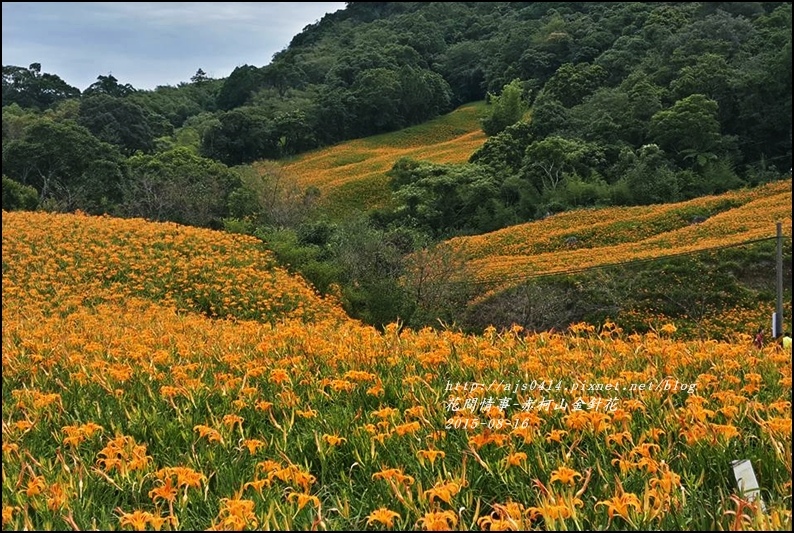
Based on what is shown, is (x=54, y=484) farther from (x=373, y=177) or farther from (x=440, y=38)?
(x=373, y=177)

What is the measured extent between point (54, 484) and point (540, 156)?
10.2 meters

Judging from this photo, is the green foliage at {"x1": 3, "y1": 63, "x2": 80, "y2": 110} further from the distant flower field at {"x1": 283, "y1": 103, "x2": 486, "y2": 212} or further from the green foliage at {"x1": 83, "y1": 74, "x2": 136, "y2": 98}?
the distant flower field at {"x1": 283, "y1": 103, "x2": 486, "y2": 212}

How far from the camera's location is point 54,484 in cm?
152

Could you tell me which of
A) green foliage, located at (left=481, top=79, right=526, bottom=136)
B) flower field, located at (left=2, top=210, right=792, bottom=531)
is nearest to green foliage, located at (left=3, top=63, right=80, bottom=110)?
green foliage, located at (left=481, top=79, right=526, bottom=136)

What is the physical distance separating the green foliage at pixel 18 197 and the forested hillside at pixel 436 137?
0.04m

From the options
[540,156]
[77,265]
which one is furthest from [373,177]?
[77,265]

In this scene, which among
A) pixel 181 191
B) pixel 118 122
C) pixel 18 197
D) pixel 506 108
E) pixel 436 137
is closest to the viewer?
pixel 506 108

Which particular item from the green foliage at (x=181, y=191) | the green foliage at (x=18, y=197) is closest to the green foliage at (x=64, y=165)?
the green foliage at (x=181, y=191)

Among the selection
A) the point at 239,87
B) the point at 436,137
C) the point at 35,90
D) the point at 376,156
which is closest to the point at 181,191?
the point at 376,156

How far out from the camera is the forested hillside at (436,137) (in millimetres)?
6352

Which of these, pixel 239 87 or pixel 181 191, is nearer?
pixel 181 191

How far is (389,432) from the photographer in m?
1.83

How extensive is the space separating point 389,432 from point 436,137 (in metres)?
10.5

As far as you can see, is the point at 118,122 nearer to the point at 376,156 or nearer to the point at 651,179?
the point at 376,156
